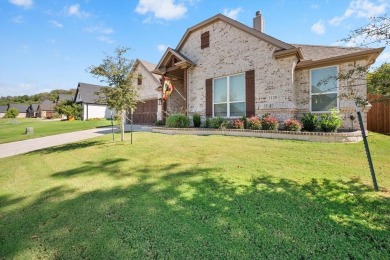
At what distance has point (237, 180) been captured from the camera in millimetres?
4332

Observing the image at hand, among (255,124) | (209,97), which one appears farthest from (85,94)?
(255,124)

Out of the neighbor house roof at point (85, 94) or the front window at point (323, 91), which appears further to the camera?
the neighbor house roof at point (85, 94)

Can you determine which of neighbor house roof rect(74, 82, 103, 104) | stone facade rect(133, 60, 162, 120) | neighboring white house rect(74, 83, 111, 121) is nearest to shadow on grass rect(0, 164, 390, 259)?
stone facade rect(133, 60, 162, 120)

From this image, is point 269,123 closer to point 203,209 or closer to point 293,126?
point 293,126

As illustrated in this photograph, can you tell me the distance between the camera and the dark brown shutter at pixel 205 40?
13094 mm

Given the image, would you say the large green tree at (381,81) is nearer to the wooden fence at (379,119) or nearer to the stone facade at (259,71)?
the stone facade at (259,71)

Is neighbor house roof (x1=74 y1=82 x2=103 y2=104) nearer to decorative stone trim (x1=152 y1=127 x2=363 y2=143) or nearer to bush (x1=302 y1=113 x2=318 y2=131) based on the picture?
decorative stone trim (x1=152 y1=127 x2=363 y2=143)

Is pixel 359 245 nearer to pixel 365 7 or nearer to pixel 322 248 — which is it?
pixel 322 248

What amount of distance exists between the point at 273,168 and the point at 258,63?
25.1 ft

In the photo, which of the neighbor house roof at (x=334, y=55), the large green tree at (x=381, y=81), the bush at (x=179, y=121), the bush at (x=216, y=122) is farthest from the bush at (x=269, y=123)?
the large green tree at (x=381, y=81)

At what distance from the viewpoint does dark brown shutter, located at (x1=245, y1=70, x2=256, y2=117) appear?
36.3ft

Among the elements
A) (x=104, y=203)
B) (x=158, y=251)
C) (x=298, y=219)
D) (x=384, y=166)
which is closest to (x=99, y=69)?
(x=104, y=203)

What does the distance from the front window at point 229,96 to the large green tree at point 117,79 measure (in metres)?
5.42

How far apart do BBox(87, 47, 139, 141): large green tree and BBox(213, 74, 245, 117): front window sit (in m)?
5.42
